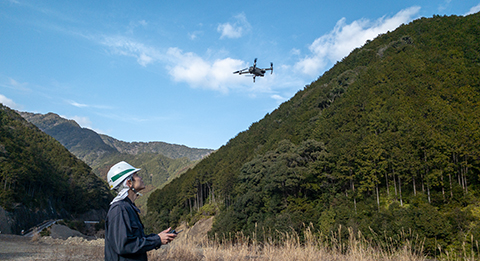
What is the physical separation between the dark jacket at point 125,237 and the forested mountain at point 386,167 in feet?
59.9

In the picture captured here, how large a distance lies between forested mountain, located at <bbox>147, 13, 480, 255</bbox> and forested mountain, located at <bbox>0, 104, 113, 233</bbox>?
1201 inches

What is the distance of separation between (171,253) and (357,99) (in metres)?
69.3

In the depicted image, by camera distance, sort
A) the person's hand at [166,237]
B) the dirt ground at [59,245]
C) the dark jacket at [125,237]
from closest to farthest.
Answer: the dark jacket at [125,237] < the person's hand at [166,237] < the dirt ground at [59,245]

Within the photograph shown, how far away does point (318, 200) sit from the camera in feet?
155

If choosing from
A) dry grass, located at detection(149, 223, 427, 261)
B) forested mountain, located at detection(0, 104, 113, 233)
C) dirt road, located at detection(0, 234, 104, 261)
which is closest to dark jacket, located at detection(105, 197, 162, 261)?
dry grass, located at detection(149, 223, 427, 261)

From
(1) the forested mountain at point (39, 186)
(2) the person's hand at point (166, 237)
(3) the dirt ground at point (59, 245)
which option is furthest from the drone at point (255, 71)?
(1) the forested mountain at point (39, 186)

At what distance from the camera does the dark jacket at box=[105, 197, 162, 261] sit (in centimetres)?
289

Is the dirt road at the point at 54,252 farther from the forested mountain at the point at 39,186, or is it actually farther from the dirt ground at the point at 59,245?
the forested mountain at the point at 39,186

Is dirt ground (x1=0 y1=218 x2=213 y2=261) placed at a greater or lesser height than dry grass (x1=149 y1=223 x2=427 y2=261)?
lesser

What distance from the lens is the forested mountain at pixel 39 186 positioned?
200 ft

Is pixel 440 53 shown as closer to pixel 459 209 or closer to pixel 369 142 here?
pixel 369 142

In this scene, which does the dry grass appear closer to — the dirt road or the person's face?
the person's face

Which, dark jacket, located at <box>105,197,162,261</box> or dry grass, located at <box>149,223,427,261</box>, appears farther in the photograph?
dry grass, located at <box>149,223,427,261</box>

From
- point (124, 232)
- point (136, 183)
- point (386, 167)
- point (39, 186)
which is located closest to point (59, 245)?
point (136, 183)
